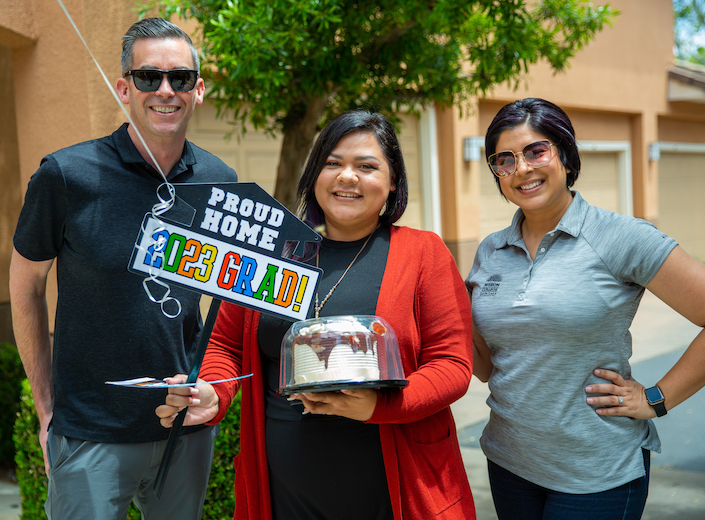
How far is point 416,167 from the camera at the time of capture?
973cm

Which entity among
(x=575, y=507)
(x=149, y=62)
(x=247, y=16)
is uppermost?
(x=247, y=16)

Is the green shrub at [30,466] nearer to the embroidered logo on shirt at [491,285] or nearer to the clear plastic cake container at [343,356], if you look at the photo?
the clear plastic cake container at [343,356]

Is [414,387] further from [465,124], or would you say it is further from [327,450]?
[465,124]

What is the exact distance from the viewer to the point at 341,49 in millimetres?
4285

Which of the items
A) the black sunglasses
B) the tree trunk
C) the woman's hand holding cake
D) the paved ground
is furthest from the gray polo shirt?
the tree trunk

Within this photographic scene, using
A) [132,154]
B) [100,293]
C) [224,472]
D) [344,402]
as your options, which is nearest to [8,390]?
[224,472]

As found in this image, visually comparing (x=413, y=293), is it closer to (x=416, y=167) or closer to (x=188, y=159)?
(x=188, y=159)

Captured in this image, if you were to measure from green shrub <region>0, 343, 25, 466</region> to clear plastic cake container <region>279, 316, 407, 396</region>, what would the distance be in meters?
3.97

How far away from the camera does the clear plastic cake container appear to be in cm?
157

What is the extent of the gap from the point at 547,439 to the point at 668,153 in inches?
589

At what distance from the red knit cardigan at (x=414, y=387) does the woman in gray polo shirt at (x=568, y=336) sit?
217mm

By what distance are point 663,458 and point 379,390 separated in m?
3.98

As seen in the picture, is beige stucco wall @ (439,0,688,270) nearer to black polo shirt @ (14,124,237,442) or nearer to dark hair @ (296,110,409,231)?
dark hair @ (296,110,409,231)

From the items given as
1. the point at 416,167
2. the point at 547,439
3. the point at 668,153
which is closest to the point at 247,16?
the point at 547,439
